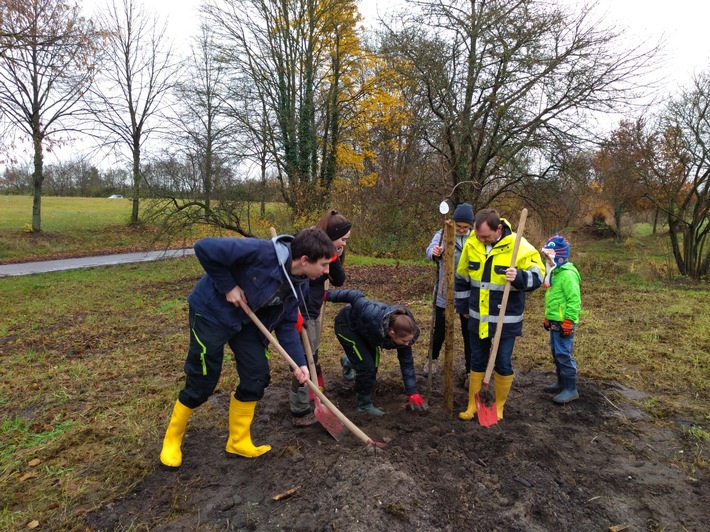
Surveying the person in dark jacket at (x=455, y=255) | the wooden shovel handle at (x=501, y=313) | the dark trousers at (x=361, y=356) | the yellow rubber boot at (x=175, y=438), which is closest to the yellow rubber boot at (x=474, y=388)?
the wooden shovel handle at (x=501, y=313)

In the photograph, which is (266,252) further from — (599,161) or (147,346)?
(599,161)

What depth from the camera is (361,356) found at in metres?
4.02

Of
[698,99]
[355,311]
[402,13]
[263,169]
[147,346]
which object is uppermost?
[402,13]

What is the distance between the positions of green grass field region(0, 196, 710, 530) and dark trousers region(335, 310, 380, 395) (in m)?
1.34

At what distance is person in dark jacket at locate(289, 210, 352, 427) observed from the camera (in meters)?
3.80

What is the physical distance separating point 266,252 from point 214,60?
17000mm

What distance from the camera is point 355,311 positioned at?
405 cm

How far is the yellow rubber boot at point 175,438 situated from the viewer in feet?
10.5

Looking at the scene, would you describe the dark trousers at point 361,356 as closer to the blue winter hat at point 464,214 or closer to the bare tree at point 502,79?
the blue winter hat at point 464,214

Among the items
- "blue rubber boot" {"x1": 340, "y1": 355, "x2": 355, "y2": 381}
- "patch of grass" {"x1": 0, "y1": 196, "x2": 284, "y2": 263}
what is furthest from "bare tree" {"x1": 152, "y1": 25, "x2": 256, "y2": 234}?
"blue rubber boot" {"x1": 340, "y1": 355, "x2": 355, "y2": 381}

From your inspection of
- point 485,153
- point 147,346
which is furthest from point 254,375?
point 485,153

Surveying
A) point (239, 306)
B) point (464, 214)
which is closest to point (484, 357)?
point (464, 214)

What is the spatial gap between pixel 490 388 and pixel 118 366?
4434 millimetres

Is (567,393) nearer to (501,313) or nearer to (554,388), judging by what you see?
(554,388)
